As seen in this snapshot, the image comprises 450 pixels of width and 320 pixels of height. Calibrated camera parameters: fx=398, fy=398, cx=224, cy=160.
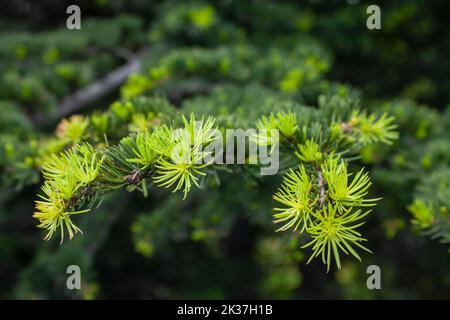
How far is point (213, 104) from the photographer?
1.35 meters

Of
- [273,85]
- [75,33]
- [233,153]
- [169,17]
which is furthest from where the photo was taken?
[75,33]

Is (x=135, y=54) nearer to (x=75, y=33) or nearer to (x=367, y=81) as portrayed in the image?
(x=75, y=33)

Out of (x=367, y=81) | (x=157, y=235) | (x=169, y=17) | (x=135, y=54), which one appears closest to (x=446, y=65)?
(x=367, y=81)

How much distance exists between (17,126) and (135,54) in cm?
94

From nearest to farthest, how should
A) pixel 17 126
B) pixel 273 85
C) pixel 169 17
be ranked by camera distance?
pixel 17 126 < pixel 273 85 < pixel 169 17

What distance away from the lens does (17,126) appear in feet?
4.90

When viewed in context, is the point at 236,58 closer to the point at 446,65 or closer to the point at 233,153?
the point at 233,153

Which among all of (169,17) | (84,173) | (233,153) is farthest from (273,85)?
(84,173)

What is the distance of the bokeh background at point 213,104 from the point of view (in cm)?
149

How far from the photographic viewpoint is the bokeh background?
1490 mm

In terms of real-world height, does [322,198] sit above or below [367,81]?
below

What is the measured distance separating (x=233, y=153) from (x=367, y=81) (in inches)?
82.1

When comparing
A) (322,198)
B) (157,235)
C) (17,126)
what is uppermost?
(17,126)

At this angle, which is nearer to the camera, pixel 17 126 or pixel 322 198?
pixel 322 198
